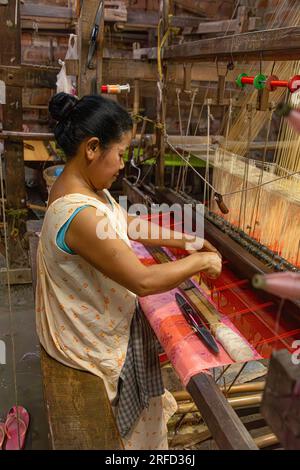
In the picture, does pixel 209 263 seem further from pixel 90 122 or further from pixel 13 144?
pixel 13 144

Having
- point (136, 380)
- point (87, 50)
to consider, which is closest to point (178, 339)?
point (136, 380)

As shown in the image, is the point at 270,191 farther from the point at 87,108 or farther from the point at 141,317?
the point at 87,108

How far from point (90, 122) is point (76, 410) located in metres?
1.01

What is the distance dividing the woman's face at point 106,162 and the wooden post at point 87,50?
164 centimetres

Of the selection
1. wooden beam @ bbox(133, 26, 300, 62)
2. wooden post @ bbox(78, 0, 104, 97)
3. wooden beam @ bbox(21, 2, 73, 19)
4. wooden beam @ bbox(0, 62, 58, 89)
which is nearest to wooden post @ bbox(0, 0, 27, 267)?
wooden beam @ bbox(0, 62, 58, 89)

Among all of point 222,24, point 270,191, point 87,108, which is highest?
point 222,24

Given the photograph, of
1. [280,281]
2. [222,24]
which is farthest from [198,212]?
[222,24]

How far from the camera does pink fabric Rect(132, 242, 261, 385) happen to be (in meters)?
1.54

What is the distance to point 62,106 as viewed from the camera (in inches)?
66.2

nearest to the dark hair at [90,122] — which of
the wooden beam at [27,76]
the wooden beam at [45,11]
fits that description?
the wooden beam at [27,76]

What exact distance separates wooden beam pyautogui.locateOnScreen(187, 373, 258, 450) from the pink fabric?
55 mm

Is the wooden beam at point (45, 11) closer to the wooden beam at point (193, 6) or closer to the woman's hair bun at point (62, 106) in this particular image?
the wooden beam at point (193, 6)
